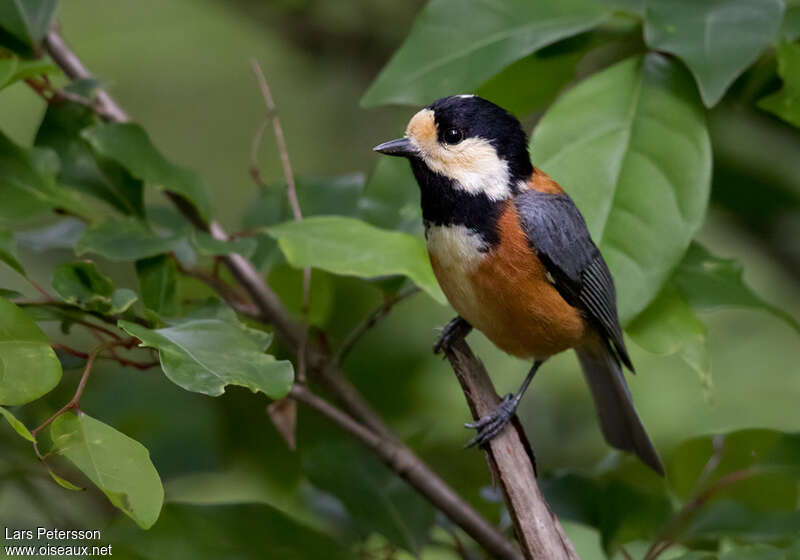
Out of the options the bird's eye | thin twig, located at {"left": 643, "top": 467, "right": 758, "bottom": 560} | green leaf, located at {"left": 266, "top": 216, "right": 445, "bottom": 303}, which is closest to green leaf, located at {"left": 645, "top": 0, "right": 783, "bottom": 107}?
the bird's eye

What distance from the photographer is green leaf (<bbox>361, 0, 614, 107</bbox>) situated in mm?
2395

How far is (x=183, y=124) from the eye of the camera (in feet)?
18.3

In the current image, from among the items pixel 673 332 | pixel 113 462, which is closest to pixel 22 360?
pixel 113 462

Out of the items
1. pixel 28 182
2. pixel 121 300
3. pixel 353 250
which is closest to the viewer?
pixel 121 300

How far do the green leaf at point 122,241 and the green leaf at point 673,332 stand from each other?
1211mm

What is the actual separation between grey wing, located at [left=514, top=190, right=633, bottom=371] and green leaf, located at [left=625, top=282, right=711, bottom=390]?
0.36 ft

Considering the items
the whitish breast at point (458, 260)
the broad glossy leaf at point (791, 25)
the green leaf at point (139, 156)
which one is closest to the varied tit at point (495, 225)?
the whitish breast at point (458, 260)

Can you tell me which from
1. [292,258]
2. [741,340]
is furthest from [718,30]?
[741,340]

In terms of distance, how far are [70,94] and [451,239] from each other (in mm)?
1130

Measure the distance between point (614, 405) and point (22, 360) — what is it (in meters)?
1.88

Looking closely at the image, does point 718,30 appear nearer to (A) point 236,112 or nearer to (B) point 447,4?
(B) point 447,4

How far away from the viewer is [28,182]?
228 centimetres

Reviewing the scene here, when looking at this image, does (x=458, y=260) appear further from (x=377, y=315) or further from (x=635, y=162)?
(x=635, y=162)

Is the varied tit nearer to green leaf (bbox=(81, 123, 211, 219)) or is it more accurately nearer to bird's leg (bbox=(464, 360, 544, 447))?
bird's leg (bbox=(464, 360, 544, 447))
